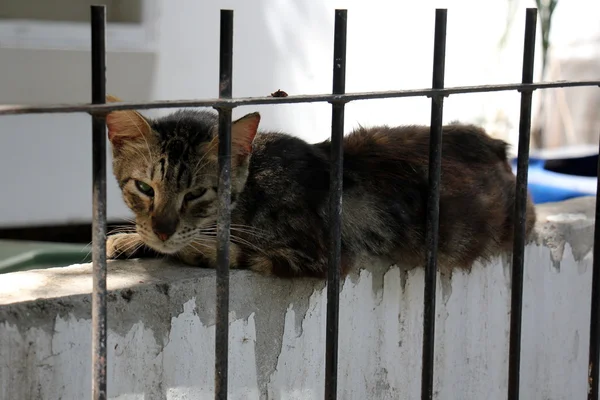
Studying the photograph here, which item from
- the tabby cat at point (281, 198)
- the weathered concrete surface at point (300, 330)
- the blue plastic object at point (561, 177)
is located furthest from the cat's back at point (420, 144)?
the blue plastic object at point (561, 177)

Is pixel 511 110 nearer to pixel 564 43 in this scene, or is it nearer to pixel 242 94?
pixel 564 43

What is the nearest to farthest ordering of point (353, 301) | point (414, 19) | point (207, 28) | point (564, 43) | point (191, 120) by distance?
point (353, 301)
point (191, 120)
point (207, 28)
point (414, 19)
point (564, 43)

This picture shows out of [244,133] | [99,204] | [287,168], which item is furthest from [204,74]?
[99,204]

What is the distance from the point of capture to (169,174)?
9.20 ft

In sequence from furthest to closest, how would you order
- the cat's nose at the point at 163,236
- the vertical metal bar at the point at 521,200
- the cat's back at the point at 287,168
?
the cat's back at the point at 287,168
the cat's nose at the point at 163,236
the vertical metal bar at the point at 521,200

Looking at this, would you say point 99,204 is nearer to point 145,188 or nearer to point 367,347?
point 145,188

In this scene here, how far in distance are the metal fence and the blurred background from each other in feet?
7.56

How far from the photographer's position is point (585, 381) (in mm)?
3643

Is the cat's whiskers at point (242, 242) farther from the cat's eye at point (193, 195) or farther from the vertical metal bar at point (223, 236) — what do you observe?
the vertical metal bar at point (223, 236)

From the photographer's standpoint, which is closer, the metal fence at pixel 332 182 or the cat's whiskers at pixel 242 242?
the metal fence at pixel 332 182

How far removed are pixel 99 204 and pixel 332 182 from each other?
0.61 meters

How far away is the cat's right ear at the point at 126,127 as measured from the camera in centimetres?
275

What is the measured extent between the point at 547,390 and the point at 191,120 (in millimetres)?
1792

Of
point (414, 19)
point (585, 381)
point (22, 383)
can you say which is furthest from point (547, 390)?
point (414, 19)
